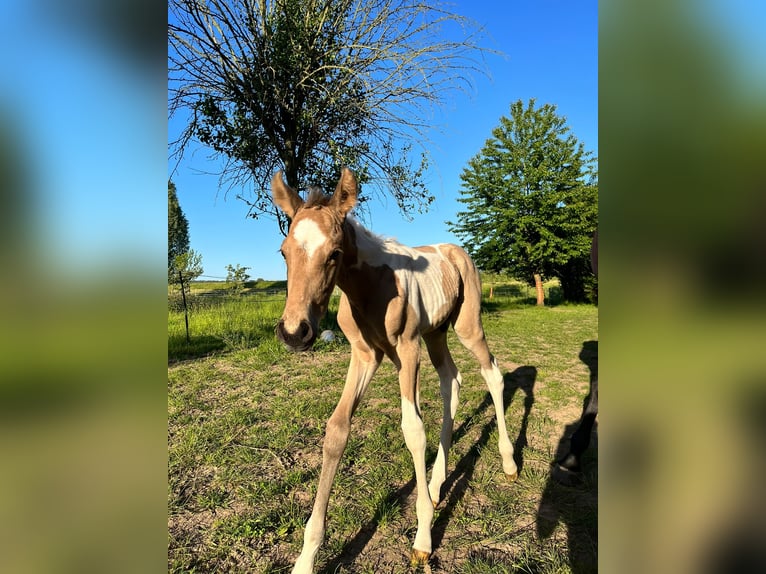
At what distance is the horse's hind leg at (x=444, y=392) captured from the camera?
2729 mm

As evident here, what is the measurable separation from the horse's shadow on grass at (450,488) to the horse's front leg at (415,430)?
24 centimetres

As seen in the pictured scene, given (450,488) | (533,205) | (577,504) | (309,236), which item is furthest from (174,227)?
(533,205)

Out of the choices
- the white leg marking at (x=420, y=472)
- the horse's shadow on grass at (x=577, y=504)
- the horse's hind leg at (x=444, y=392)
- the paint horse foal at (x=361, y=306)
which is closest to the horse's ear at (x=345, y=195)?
the paint horse foal at (x=361, y=306)

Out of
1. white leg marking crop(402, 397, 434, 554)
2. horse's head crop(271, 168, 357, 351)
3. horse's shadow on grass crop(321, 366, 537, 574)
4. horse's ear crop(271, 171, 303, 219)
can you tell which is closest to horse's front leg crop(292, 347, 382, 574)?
horse's shadow on grass crop(321, 366, 537, 574)

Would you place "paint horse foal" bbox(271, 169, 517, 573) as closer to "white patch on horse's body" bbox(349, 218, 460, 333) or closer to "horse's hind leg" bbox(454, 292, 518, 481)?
"white patch on horse's body" bbox(349, 218, 460, 333)

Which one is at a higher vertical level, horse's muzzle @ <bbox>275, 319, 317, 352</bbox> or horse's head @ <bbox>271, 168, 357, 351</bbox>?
horse's head @ <bbox>271, 168, 357, 351</bbox>

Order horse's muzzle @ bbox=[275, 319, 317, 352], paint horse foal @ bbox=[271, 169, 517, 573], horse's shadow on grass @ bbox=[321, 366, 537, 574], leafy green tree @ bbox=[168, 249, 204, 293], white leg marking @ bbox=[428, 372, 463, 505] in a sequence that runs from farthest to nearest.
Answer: leafy green tree @ bbox=[168, 249, 204, 293], white leg marking @ bbox=[428, 372, 463, 505], horse's shadow on grass @ bbox=[321, 366, 537, 574], paint horse foal @ bbox=[271, 169, 517, 573], horse's muzzle @ bbox=[275, 319, 317, 352]

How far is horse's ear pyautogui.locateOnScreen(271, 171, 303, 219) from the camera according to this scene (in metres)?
1.97

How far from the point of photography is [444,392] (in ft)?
10.2

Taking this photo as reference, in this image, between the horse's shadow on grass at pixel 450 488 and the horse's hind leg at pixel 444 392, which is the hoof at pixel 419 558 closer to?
the horse's shadow on grass at pixel 450 488

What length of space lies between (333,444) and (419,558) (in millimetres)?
786

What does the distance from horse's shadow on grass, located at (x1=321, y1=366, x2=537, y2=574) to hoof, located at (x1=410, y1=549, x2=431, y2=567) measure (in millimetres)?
124
